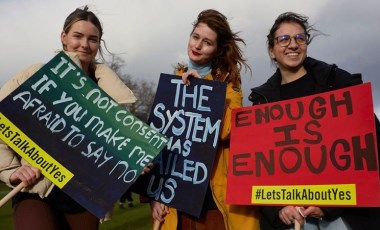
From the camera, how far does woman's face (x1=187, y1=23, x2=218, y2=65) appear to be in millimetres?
3789

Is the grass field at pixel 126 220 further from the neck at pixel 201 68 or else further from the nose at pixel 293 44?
the nose at pixel 293 44

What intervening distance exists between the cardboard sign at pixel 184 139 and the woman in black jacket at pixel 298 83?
0.45 metres

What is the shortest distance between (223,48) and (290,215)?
1.54 m

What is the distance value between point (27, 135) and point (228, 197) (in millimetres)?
1511

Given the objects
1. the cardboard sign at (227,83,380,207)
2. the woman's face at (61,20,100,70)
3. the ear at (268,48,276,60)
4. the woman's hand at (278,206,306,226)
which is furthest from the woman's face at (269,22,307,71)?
the woman's face at (61,20,100,70)

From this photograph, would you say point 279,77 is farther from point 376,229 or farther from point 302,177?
point 376,229

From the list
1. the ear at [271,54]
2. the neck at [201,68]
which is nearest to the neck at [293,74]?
the ear at [271,54]

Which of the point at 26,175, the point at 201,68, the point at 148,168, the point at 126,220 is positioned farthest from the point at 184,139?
the point at 126,220

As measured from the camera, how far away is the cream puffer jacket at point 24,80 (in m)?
3.12

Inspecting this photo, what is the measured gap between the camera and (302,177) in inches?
127

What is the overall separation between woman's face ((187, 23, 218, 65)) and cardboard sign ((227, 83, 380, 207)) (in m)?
0.55

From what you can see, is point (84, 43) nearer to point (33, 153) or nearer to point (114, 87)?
point (114, 87)

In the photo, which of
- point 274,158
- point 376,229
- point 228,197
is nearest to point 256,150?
point 274,158

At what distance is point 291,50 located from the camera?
11.9 feet
